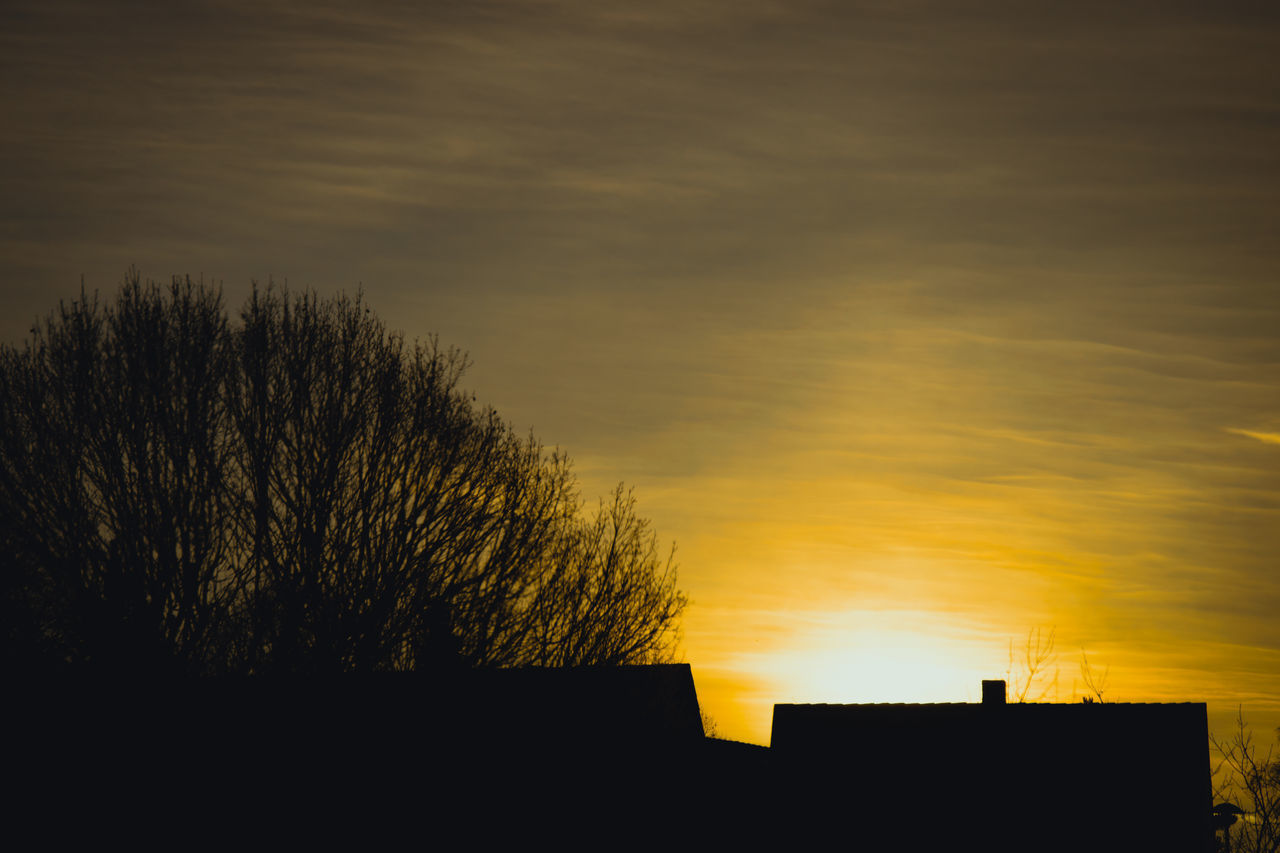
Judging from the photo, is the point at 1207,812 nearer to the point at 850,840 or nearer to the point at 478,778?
the point at 850,840

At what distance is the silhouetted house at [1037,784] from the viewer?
25859 millimetres

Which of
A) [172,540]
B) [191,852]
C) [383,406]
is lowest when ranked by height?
[191,852]

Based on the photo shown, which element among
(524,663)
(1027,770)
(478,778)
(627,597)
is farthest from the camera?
(627,597)

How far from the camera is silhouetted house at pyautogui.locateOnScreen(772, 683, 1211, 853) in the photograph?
2586cm

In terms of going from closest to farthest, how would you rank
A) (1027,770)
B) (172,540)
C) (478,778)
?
(478,778)
(1027,770)
(172,540)

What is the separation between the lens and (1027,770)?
87.4 ft

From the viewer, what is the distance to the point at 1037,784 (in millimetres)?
26391

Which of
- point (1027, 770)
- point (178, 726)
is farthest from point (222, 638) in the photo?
point (1027, 770)

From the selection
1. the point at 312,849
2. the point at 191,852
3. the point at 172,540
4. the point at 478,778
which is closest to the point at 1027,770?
the point at 478,778

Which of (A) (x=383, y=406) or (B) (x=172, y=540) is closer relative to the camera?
(B) (x=172, y=540)

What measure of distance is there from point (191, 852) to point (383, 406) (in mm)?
12834

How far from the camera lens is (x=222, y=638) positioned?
1150 inches

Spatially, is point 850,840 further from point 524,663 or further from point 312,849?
point 524,663

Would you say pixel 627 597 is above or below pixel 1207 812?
above
